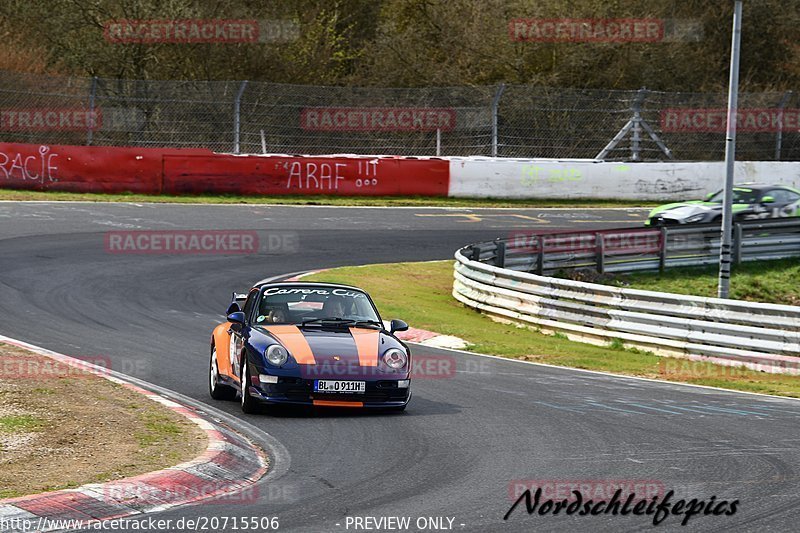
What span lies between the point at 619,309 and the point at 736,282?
8.46 metres

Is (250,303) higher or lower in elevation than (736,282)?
higher

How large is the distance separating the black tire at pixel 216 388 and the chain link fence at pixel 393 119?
72.7 ft

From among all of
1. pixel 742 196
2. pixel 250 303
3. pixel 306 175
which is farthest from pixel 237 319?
pixel 306 175

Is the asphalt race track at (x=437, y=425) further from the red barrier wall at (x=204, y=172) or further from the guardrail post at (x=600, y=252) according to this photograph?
the red barrier wall at (x=204, y=172)

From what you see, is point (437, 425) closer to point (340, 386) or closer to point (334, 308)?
point (340, 386)

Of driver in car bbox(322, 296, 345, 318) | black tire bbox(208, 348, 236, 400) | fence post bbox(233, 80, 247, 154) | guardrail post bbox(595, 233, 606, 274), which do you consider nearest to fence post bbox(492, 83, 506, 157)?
fence post bbox(233, 80, 247, 154)

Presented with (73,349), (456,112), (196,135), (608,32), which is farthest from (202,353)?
(608,32)

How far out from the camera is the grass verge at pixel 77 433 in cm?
784

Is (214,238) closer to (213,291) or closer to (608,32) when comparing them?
(213,291)

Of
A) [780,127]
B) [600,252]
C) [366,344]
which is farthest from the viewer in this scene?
[780,127]

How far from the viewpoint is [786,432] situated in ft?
34.3

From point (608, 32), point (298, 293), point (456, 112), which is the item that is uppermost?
point (608, 32)

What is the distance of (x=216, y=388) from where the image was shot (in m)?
12.1

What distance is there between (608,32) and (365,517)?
134 ft
